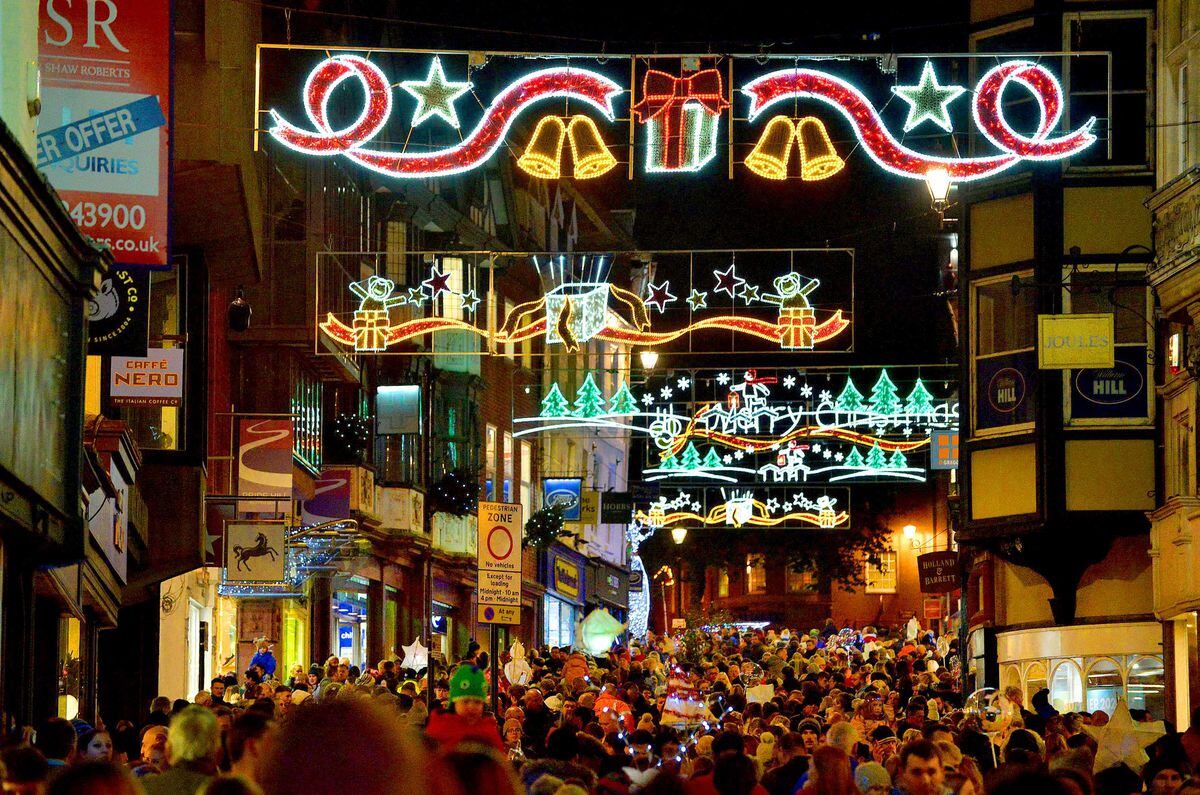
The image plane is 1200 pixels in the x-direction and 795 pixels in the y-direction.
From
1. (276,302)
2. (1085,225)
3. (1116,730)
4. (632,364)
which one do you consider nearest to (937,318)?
(632,364)

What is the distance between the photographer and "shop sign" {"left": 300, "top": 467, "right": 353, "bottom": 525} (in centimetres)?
3797

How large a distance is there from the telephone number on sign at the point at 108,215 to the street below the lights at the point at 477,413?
0.10 ft

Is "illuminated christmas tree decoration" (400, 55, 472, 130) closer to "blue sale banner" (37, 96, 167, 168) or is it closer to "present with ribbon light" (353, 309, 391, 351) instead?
"blue sale banner" (37, 96, 167, 168)

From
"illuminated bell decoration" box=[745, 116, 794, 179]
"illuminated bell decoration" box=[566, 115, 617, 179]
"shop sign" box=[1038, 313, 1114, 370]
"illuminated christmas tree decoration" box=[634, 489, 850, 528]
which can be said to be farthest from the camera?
"illuminated christmas tree decoration" box=[634, 489, 850, 528]

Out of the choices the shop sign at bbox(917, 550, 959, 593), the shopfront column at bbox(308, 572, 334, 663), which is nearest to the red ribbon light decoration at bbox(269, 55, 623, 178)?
the shop sign at bbox(917, 550, 959, 593)

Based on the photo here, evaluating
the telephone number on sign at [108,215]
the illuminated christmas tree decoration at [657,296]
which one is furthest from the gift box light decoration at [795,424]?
the telephone number on sign at [108,215]

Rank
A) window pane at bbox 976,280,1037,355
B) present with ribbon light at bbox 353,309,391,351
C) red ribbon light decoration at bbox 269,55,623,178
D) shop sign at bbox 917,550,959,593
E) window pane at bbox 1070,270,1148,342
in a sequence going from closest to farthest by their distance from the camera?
red ribbon light decoration at bbox 269,55,623,178
present with ribbon light at bbox 353,309,391,351
window pane at bbox 1070,270,1148,342
window pane at bbox 976,280,1037,355
shop sign at bbox 917,550,959,593

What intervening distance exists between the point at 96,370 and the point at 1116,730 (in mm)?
13741

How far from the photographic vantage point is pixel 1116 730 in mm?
15266

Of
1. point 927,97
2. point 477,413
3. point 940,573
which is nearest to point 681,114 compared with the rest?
point 927,97

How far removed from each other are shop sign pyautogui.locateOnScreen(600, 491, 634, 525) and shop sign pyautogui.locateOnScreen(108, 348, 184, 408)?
29.9 metres

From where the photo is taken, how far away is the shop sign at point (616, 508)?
5334 cm

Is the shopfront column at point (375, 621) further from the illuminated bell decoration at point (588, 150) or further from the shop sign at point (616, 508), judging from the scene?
the illuminated bell decoration at point (588, 150)

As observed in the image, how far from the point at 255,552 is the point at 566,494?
25.0 m
